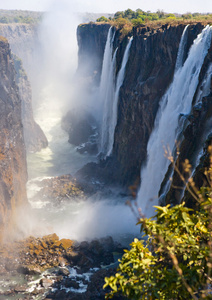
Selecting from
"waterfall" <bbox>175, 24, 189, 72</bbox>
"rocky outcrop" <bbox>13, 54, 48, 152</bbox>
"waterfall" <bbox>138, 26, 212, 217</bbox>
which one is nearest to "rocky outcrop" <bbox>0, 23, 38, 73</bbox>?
"rocky outcrop" <bbox>13, 54, 48, 152</bbox>

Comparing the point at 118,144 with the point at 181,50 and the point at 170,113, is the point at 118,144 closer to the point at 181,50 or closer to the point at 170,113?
the point at 170,113

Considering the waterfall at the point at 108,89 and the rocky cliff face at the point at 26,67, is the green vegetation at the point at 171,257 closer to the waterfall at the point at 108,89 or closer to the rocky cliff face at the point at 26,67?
the waterfall at the point at 108,89

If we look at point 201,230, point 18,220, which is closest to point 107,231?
point 18,220

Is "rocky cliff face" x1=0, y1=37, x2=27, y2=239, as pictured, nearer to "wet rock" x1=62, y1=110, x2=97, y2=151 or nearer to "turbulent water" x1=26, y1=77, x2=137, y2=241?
"turbulent water" x1=26, y1=77, x2=137, y2=241

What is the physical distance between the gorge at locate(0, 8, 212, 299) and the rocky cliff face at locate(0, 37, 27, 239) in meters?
0.11

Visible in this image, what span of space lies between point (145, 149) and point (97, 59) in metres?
34.7

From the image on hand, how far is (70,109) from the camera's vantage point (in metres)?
66.1

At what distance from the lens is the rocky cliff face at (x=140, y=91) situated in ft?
91.9

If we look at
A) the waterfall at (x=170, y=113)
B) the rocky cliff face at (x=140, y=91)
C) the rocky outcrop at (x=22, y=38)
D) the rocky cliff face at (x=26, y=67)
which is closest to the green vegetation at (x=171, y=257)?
the waterfall at (x=170, y=113)

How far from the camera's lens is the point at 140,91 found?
31750 mm

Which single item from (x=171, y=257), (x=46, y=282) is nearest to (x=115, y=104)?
(x=46, y=282)

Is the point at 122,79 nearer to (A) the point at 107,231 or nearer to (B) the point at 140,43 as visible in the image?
(B) the point at 140,43

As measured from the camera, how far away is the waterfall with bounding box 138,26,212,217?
70.2 feet

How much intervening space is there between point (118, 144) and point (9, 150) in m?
15.1
